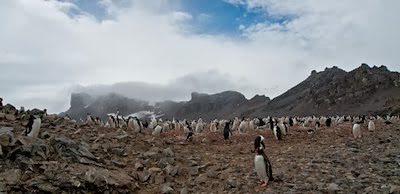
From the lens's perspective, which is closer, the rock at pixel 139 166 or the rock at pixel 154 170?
the rock at pixel 154 170

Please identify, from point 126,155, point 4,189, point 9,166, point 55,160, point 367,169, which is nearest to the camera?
point 4,189

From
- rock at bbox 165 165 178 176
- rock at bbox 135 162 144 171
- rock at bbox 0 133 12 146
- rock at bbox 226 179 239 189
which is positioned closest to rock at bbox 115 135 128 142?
rock at bbox 135 162 144 171

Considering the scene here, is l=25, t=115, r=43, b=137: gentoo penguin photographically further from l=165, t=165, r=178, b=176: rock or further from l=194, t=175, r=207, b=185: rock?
l=194, t=175, r=207, b=185: rock

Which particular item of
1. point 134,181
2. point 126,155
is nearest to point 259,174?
point 134,181

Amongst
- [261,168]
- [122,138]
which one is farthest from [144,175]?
[122,138]

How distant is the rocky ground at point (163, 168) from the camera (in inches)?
396

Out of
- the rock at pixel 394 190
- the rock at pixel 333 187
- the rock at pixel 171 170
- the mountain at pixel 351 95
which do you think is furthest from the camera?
the mountain at pixel 351 95

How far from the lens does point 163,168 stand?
41.3 ft

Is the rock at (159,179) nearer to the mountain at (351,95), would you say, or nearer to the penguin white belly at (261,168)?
the penguin white belly at (261,168)

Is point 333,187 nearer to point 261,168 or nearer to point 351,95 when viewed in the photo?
point 261,168

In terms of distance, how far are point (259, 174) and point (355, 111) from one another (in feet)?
386

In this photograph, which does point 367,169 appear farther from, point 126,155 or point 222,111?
point 222,111

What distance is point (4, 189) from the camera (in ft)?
30.4

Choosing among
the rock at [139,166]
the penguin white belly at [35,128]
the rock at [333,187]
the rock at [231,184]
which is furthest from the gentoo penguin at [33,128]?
the rock at [333,187]
